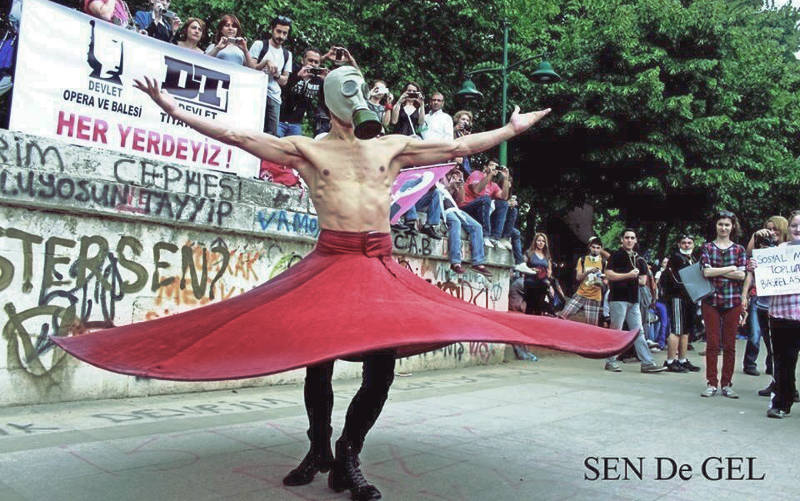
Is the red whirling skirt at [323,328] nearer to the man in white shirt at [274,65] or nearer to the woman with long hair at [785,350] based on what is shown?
the woman with long hair at [785,350]

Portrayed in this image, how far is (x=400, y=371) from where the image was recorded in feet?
28.2

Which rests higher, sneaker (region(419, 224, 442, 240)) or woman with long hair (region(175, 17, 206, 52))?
woman with long hair (region(175, 17, 206, 52))

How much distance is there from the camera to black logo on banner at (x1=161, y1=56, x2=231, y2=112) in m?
6.64

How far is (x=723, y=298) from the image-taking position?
7.27 m

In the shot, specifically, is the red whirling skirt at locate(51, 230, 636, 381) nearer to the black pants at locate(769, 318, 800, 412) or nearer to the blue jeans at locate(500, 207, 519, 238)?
the black pants at locate(769, 318, 800, 412)

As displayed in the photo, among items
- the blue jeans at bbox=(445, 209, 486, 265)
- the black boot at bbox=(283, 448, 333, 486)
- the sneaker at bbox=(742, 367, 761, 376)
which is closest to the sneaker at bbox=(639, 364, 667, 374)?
the sneaker at bbox=(742, 367, 761, 376)

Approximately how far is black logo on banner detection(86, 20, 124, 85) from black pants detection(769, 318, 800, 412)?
21.6 feet

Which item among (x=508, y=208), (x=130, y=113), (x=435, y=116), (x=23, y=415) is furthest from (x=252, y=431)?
(x=508, y=208)

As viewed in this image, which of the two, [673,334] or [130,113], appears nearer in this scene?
[130,113]

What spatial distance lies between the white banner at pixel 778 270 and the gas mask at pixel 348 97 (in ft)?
15.8

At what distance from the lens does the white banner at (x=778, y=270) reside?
6363 mm

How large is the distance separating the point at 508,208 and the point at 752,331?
4.00 m

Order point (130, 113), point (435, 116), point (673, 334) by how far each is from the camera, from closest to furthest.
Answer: point (130, 113) → point (673, 334) → point (435, 116)

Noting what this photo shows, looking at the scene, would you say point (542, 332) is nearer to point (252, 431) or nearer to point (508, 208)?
point (252, 431)
